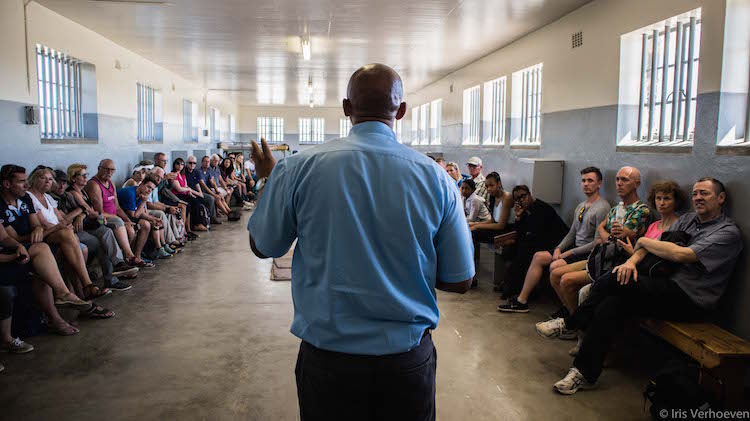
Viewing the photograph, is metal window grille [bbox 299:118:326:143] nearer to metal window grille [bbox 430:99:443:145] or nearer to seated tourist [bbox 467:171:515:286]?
metal window grille [bbox 430:99:443:145]

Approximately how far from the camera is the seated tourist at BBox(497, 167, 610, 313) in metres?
4.56

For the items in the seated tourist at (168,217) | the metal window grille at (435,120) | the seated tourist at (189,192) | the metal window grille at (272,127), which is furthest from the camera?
the metal window grille at (272,127)

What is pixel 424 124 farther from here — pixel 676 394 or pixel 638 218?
pixel 676 394

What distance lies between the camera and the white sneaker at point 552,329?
13.4ft

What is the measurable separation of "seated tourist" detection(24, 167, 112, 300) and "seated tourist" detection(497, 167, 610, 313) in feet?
11.9

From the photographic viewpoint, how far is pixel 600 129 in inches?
209

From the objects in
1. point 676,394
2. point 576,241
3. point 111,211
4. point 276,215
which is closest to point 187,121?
point 111,211

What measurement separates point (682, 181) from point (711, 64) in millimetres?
849

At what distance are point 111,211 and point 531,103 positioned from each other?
560 centimetres

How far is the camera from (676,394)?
2740 mm

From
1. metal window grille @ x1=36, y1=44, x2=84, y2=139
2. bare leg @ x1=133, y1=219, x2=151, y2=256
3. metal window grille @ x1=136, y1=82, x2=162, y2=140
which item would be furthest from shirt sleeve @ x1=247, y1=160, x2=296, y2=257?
metal window grille @ x1=136, y1=82, x2=162, y2=140

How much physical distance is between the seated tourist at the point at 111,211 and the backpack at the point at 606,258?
15.1 ft

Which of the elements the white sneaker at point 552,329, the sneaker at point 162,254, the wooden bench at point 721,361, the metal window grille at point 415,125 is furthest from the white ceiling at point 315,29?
the metal window grille at point 415,125

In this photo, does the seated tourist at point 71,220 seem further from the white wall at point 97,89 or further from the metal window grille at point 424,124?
the metal window grille at point 424,124
